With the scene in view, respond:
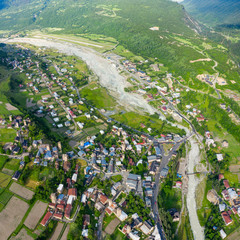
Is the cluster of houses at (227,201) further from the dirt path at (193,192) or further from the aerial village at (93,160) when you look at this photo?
the aerial village at (93,160)

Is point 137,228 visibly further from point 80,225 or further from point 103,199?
point 80,225

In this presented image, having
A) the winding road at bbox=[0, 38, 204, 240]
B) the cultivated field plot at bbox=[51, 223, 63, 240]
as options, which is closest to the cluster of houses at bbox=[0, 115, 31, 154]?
the cultivated field plot at bbox=[51, 223, 63, 240]

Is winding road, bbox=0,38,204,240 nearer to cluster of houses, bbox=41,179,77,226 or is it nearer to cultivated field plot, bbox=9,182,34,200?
cluster of houses, bbox=41,179,77,226

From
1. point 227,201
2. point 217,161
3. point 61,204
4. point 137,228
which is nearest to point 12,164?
point 61,204

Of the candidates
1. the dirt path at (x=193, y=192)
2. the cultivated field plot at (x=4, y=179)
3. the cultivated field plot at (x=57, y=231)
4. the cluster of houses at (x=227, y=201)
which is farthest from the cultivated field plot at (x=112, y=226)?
the cultivated field plot at (x=4, y=179)

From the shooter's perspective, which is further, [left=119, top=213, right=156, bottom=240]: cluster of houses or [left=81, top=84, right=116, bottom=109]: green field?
[left=81, top=84, right=116, bottom=109]: green field

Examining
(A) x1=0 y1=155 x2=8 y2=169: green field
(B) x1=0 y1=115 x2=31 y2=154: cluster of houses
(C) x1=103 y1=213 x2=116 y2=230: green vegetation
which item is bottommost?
(C) x1=103 y1=213 x2=116 y2=230: green vegetation
